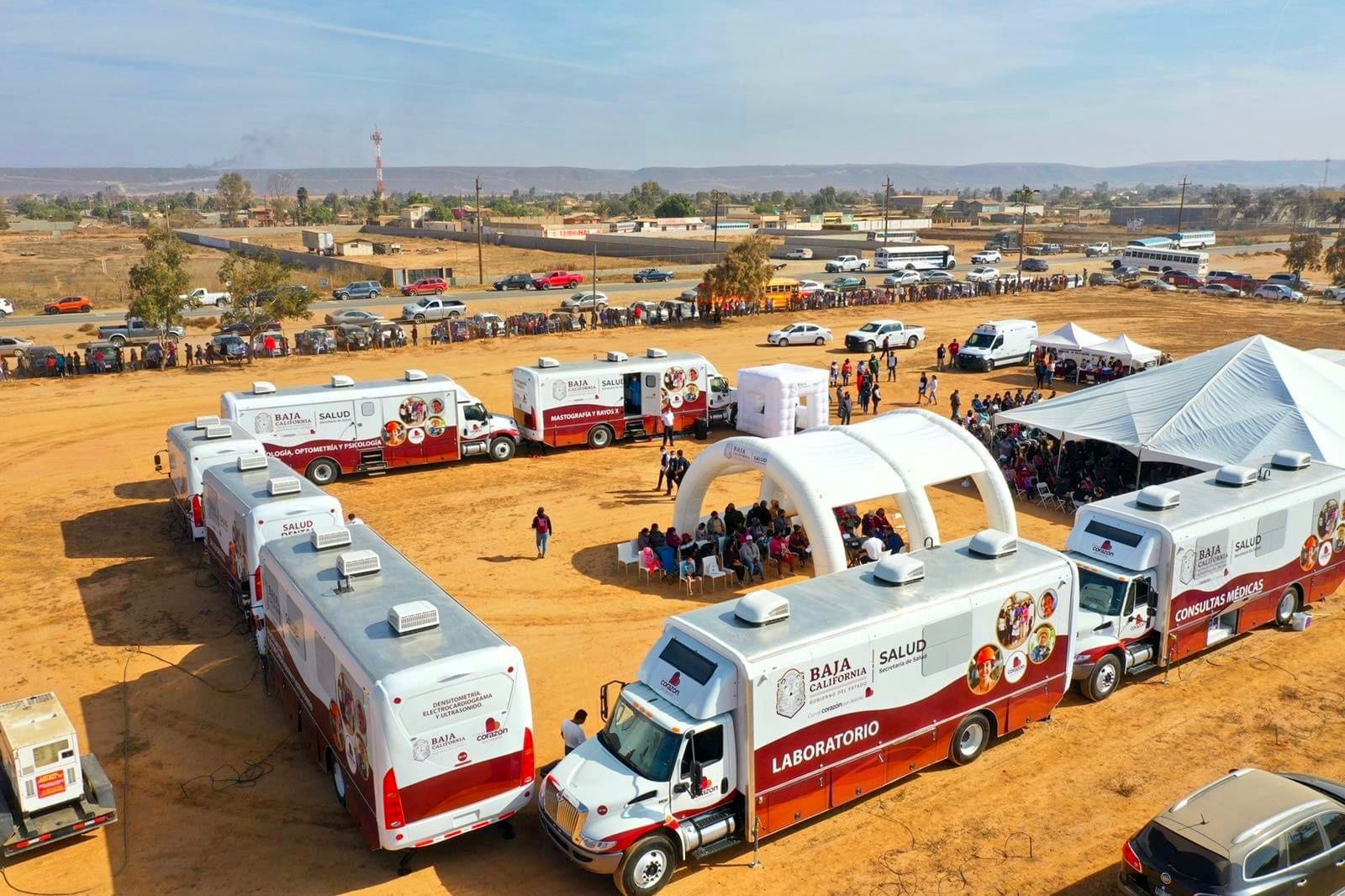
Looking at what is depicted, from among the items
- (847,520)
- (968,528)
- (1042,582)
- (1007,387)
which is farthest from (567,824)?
(1007,387)

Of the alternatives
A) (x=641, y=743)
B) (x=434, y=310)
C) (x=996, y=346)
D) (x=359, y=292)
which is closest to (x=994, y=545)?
(x=641, y=743)

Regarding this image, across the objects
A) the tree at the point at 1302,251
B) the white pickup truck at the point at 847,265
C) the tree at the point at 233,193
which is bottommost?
the white pickup truck at the point at 847,265

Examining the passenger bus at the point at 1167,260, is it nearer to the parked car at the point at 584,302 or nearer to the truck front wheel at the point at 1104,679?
the parked car at the point at 584,302

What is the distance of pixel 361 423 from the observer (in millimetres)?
24734

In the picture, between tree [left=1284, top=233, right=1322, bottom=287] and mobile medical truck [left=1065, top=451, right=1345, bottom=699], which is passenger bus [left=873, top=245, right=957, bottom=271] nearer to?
tree [left=1284, top=233, right=1322, bottom=287]

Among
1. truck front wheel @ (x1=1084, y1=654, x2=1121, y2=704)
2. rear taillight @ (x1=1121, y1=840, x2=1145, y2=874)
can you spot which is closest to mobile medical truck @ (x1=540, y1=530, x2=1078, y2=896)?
truck front wheel @ (x1=1084, y1=654, x2=1121, y2=704)

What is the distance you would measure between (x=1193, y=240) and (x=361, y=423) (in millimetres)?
97081

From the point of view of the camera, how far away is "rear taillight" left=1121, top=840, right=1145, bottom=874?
30.7ft

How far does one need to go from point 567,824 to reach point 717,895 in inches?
67.5

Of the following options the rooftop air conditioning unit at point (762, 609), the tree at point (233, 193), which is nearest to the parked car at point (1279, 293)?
the rooftop air conditioning unit at point (762, 609)

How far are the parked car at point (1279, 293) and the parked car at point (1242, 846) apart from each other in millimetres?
60614

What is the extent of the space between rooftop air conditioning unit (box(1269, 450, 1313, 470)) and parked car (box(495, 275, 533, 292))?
170 ft

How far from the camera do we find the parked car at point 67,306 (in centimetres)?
5450

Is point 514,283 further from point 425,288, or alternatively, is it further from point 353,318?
point 353,318
